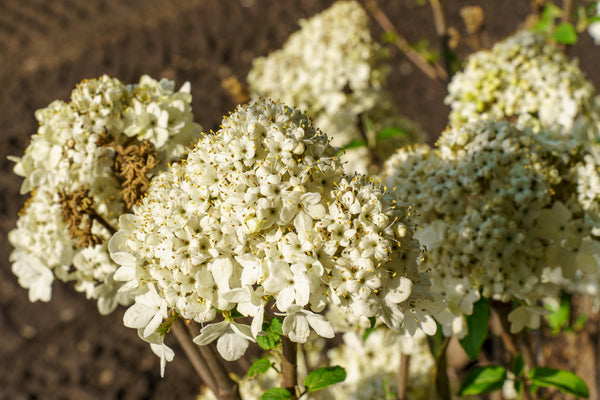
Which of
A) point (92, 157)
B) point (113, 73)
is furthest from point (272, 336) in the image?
point (113, 73)

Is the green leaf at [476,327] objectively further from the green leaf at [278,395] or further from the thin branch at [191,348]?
the thin branch at [191,348]

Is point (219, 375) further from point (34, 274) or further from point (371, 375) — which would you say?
point (371, 375)

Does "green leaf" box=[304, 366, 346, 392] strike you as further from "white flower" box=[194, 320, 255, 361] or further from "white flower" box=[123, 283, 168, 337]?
"white flower" box=[123, 283, 168, 337]

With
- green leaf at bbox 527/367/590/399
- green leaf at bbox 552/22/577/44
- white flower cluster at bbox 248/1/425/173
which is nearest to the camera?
green leaf at bbox 527/367/590/399

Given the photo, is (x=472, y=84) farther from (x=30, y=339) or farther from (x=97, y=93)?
(x=30, y=339)

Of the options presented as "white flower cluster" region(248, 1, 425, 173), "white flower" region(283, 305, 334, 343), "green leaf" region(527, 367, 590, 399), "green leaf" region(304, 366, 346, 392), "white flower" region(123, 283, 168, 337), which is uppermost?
"white flower cluster" region(248, 1, 425, 173)

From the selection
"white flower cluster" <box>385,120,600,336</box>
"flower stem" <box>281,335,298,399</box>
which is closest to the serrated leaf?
"white flower cluster" <box>385,120,600,336</box>

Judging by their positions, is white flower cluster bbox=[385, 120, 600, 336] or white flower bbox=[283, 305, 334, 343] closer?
white flower bbox=[283, 305, 334, 343]
